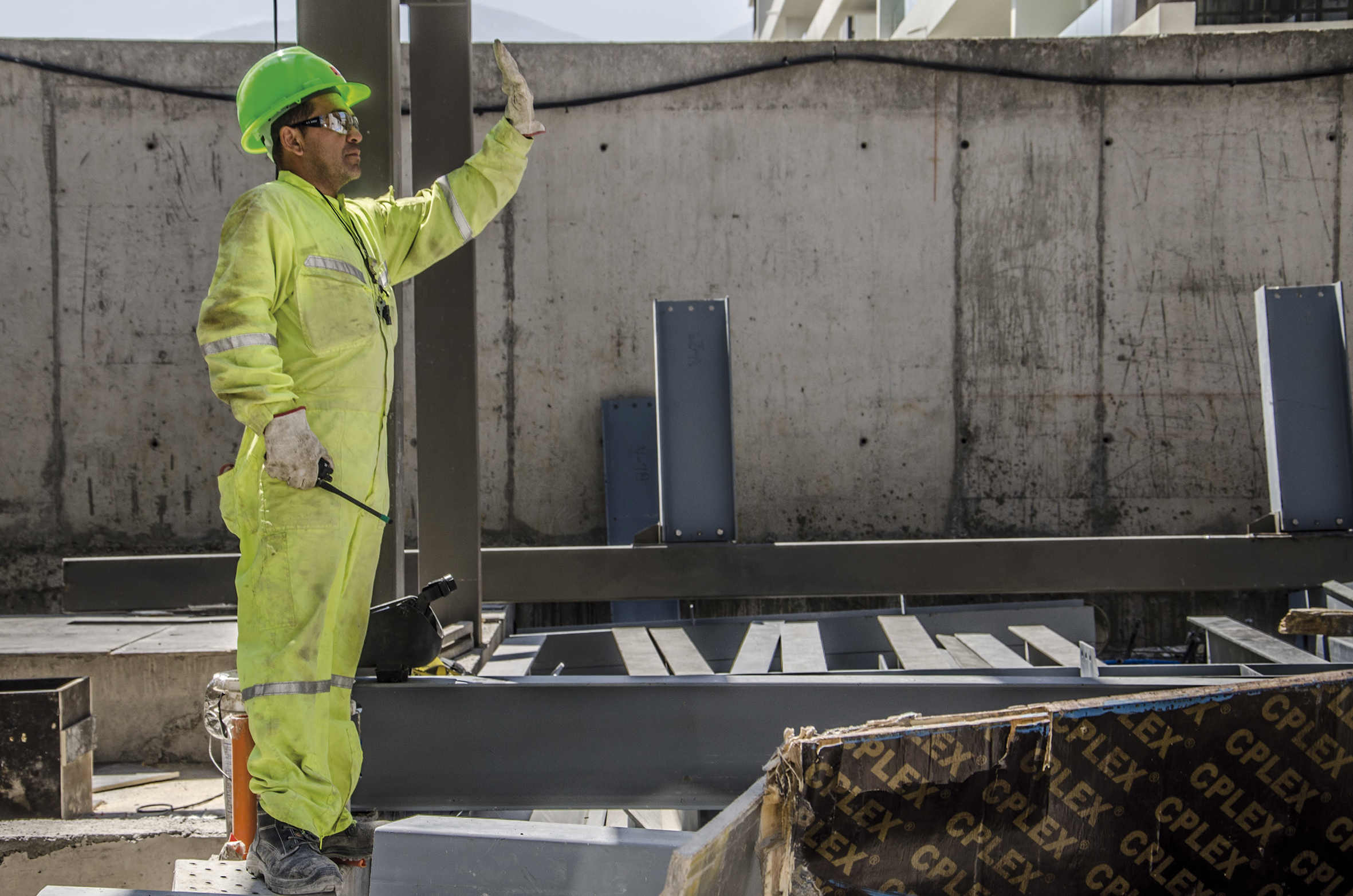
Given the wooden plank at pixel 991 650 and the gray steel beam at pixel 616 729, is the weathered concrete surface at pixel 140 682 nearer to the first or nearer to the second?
the gray steel beam at pixel 616 729

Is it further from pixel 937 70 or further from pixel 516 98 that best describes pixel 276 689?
pixel 937 70

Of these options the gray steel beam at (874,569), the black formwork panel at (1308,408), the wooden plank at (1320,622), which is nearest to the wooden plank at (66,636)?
the gray steel beam at (874,569)

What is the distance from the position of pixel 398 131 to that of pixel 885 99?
352 centimetres

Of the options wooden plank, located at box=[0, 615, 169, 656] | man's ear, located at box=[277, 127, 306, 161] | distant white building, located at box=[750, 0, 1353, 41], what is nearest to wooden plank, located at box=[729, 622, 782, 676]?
man's ear, located at box=[277, 127, 306, 161]

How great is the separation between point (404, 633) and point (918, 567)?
244 cm

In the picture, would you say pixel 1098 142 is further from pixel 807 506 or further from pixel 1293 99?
pixel 807 506

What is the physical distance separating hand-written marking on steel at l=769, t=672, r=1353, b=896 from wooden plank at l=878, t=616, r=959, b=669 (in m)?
1.49

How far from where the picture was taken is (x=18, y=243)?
5.36 m

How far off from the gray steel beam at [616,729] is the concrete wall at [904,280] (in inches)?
118

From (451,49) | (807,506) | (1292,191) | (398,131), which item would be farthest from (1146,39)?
(398,131)

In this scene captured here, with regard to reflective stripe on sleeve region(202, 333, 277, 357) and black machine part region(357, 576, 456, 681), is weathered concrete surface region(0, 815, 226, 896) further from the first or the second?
reflective stripe on sleeve region(202, 333, 277, 357)

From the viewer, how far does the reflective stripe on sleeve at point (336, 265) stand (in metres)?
2.24

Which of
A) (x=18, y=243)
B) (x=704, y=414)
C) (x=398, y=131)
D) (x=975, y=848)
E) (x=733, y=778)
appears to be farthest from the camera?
(x=18, y=243)

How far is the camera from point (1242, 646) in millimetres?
3537
